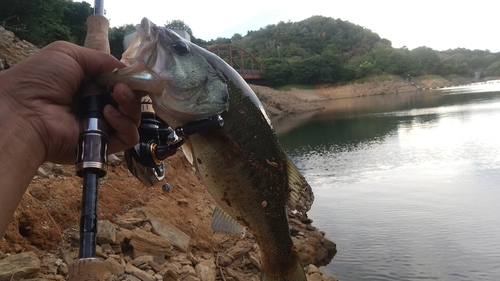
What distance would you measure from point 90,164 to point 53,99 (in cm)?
52

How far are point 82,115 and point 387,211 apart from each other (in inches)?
405

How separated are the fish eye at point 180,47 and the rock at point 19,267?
274 cm

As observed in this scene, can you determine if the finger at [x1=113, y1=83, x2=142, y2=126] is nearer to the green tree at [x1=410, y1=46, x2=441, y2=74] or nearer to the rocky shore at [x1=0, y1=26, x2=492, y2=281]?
the rocky shore at [x1=0, y1=26, x2=492, y2=281]

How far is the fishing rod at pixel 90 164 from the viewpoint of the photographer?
1.70 m

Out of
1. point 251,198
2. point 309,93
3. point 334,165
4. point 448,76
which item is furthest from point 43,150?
point 448,76

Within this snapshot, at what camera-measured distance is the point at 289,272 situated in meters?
2.88

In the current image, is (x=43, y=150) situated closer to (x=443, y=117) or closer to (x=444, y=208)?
(x=444, y=208)

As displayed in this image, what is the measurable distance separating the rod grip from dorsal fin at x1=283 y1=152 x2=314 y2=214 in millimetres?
1662

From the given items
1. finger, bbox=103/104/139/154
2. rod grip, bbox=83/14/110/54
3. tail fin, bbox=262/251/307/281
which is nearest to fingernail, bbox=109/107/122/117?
finger, bbox=103/104/139/154

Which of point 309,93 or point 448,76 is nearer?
point 309,93

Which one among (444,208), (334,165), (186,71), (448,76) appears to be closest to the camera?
(186,71)

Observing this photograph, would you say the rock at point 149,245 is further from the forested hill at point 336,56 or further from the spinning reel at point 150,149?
the forested hill at point 336,56

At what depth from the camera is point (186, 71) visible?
2371mm

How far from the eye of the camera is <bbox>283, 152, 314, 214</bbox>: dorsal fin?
9.27ft
